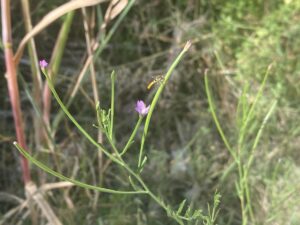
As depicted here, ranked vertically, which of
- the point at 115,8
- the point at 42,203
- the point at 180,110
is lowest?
the point at 180,110

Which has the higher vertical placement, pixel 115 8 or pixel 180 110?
pixel 115 8

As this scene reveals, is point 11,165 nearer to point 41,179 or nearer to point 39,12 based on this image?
point 41,179

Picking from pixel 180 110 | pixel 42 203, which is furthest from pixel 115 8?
pixel 180 110

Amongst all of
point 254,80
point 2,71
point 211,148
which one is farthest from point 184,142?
point 2,71

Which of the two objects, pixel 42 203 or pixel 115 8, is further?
pixel 42 203

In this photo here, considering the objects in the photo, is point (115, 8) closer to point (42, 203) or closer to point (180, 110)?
point (42, 203)

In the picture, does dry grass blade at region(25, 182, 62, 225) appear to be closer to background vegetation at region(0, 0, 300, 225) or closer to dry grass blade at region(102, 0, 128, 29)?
background vegetation at region(0, 0, 300, 225)

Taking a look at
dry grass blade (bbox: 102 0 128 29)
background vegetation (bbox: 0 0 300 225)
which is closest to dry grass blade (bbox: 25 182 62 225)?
background vegetation (bbox: 0 0 300 225)

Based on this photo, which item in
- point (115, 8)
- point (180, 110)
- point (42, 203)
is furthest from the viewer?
point (180, 110)
